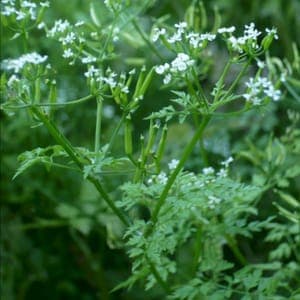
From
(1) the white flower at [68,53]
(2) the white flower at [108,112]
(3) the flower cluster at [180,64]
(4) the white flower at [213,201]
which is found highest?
(2) the white flower at [108,112]

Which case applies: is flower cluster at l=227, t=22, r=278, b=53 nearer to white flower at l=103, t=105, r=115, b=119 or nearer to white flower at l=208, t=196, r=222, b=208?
white flower at l=208, t=196, r=222, b=208

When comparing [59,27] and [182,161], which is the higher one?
[59,27]

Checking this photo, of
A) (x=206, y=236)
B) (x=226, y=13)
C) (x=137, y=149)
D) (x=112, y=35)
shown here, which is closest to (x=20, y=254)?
(x=137, y=149)

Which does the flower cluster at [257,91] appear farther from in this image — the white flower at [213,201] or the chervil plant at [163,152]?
the white flower at [213,201]

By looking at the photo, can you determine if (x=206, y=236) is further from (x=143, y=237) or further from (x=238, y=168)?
(x=238, y=168)

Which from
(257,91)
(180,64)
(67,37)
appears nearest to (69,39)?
(67,37)

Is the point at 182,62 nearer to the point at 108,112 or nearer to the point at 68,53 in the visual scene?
the point at 68,53

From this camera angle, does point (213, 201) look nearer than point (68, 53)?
No

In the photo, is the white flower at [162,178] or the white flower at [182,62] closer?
the white flower at [182,62]

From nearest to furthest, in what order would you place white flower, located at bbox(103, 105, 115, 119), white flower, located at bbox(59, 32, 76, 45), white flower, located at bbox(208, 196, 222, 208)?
1. white flower, located at bbox(59, 32, 76, 45)
2. white flower, located at bbox(208, 196, 222, 208)
3. white flower, located at bbox(103, 105, 115, 119)

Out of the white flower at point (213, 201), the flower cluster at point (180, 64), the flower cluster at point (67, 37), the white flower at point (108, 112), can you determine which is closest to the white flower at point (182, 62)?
the flower cluster at point (180, 64)

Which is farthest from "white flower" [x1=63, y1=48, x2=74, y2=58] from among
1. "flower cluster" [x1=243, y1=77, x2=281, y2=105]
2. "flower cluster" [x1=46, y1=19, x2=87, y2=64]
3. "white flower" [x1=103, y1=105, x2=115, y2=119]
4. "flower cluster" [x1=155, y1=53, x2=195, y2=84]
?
"white flower" [x1=103, y1=105, x2=115, y2=119]
